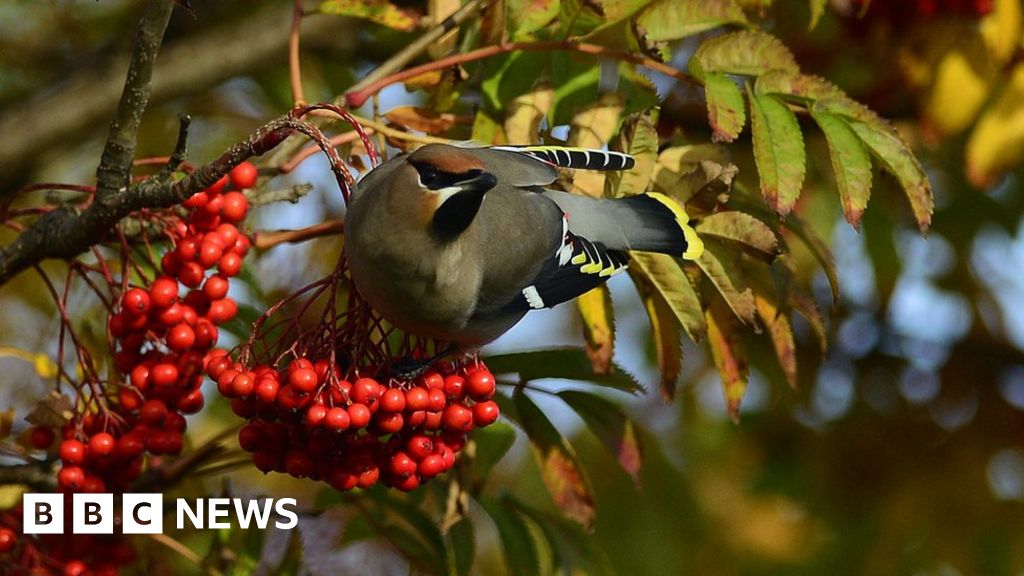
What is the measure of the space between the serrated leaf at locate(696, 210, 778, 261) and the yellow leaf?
1.21m

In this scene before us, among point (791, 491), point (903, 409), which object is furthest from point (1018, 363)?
point (791, 491)

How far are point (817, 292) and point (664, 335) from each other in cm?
232

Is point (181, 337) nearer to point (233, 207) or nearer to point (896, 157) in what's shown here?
point (233, 207)

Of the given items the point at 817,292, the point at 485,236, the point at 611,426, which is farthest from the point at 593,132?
the point at 817,292

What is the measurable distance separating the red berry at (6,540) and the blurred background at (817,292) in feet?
2.44

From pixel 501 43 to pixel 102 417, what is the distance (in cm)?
104

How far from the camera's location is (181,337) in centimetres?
245

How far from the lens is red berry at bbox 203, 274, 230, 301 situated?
8.15 feet

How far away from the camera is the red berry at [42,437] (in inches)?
105

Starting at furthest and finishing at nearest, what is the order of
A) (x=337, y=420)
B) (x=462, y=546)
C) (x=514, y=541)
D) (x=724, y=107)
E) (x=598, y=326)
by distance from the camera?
(x=514, y=541) < (x=462, y=546) < (x=598, y=326) < (x=724, y=107) < (x=337, y=420)

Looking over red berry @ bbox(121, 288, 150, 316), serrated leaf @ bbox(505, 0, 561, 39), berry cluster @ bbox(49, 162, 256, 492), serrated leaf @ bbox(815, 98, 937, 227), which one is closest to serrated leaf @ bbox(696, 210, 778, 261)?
serrated leaf @ bbox(815, 98, 937, 227)

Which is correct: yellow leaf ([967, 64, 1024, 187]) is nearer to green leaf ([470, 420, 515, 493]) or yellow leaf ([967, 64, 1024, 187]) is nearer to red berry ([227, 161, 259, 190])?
green leaf ([470, 420, 515, 493])

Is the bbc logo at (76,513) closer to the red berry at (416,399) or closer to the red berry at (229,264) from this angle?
the red berry at (229,264)

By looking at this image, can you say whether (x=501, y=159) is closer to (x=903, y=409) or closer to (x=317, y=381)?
(x=317, y=381)
